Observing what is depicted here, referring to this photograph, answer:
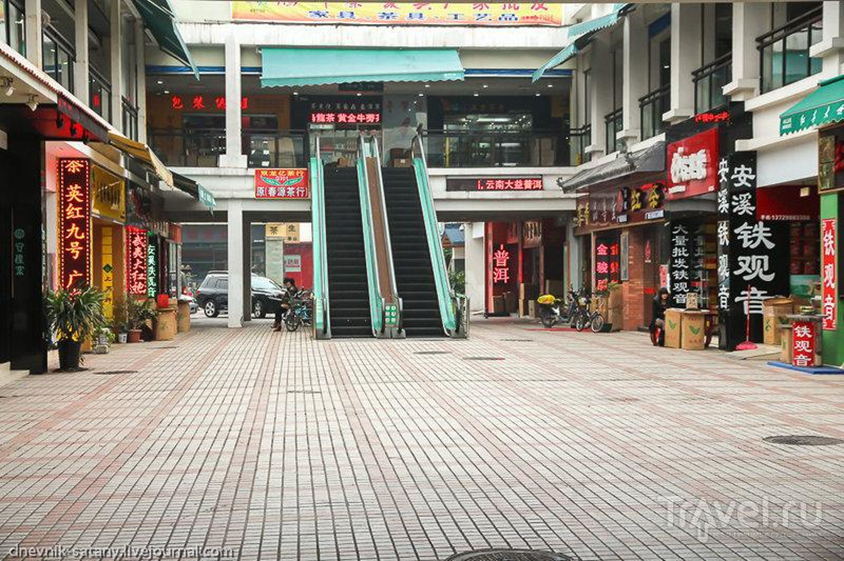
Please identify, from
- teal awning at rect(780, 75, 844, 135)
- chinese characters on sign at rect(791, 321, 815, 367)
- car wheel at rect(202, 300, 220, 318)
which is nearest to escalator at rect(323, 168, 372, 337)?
chinese characters on sign at rect(791, 321, 815, 367)

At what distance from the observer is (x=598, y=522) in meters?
5.68

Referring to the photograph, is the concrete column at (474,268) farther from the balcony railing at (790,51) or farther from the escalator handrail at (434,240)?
the balcony railing at (790,51)

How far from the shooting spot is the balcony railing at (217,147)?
89.8 feet

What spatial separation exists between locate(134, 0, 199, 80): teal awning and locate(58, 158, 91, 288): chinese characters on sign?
6.07 metres

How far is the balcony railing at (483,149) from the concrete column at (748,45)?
11.2 metres

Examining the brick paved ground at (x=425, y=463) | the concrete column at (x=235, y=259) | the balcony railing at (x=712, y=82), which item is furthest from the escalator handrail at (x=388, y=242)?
the balcony railing at (x=712, y=82)

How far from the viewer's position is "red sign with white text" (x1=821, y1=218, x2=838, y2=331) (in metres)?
13.8

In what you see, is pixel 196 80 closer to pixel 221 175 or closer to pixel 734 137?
pixel 221 175

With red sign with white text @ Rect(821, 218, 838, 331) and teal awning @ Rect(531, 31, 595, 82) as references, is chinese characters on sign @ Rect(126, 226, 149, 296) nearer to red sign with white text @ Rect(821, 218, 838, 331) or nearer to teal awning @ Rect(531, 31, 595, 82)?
teal awning @ Rect(531, 31, 595, 82)

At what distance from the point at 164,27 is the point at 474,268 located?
20961mm

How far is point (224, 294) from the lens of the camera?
116 ft

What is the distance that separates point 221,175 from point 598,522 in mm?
22749

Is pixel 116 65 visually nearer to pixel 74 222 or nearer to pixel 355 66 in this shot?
pixel 74 222

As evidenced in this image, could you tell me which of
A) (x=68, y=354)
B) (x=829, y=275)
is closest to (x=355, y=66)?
(x=68, y=354)
